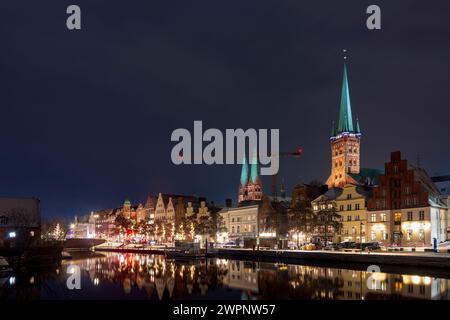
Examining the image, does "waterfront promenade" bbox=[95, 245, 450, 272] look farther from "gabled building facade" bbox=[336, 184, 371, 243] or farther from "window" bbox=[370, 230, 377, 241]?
"gabled building facade" bbox=[336, 184, 371, 243]

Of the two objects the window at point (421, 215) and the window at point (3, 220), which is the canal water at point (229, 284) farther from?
the window at point (3, 220)

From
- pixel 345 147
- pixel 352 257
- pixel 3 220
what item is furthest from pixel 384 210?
pixel 345 147

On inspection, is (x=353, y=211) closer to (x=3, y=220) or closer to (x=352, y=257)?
(x=352, y=257)

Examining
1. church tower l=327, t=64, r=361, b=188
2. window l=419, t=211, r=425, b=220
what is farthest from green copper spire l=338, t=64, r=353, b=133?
window l=419, t=211, r=425, b=220

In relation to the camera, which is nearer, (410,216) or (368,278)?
(368,278)

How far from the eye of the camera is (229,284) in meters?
59.9

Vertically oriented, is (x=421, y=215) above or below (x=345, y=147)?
below

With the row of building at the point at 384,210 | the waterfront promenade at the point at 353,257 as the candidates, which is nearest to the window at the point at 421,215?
the row of building at the point at 384,210

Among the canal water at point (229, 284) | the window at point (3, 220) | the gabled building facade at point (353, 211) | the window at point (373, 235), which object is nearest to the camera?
the canal water at point (229, 284)

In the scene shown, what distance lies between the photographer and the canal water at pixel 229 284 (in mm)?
50312
